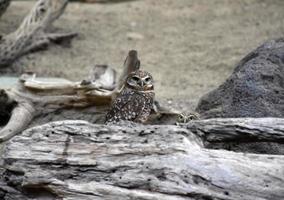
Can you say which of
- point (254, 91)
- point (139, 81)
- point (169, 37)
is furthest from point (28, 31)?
point (254, 91)

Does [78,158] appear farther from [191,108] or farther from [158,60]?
[158,60]

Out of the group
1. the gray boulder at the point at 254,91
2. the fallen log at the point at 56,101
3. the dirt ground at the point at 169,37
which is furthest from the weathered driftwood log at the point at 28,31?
the gray boulder at the point at 254,91

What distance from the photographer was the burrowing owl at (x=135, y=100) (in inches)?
174

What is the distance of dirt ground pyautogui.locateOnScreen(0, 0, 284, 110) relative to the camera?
7633 millimetres

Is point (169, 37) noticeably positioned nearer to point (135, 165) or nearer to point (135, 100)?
point (135, 100)

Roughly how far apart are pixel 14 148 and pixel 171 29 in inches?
242

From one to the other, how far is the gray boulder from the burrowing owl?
0.39m

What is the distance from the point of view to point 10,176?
3520mm

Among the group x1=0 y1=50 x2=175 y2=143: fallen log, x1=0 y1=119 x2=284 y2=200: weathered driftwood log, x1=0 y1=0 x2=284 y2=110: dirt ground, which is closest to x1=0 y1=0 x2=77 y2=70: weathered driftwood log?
x1=0 y1=0 x2=284 y2=110: dirt ground

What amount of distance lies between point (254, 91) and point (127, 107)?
843 mm

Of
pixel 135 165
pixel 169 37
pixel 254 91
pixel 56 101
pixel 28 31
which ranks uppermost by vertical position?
pixel 169 37

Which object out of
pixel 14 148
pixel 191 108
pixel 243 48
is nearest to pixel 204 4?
pixel 243 48

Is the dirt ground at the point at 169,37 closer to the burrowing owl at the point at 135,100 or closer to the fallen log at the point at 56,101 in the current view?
the fallen log at the point at 56,101

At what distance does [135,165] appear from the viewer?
3328mm
